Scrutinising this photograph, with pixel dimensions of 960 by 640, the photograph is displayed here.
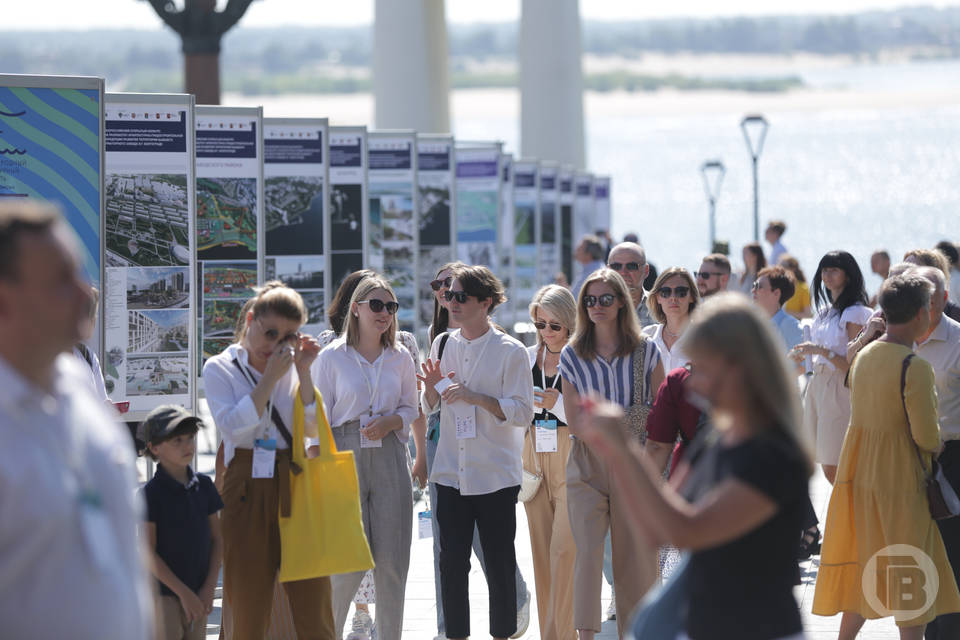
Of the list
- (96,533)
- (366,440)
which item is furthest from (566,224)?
(96,533)

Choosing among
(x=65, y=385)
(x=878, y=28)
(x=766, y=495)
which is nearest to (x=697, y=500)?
(x=766, y=495)

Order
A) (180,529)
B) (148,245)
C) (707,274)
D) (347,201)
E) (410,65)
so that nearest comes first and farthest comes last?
(180,529), (148,245), (707,274), (347,201), (410,65)

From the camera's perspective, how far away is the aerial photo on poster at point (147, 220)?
8.04 m

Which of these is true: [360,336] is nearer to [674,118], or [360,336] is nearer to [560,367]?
[560,367]

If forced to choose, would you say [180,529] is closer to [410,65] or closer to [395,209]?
[395,209]

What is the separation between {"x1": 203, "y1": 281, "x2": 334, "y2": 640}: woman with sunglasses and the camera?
5430 mm

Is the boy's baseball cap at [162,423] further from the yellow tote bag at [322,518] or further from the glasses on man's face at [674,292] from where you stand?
the glasses on man's face at [674,292]

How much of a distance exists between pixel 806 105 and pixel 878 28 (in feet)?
79.7

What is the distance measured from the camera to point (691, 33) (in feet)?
581

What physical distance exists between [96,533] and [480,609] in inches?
205

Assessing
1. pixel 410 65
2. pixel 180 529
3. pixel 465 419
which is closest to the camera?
pixel 180 529

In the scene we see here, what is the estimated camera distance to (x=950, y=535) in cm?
638

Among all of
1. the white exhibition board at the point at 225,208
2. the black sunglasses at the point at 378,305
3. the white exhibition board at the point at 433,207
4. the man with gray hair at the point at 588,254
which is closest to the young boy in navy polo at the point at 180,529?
the black sunglasses at the point at 378,305

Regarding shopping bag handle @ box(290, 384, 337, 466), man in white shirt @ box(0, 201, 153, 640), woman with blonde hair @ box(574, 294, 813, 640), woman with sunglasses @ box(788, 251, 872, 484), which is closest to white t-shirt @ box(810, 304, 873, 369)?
woman with sunglasses @ box(788, 251, 872, 484)
